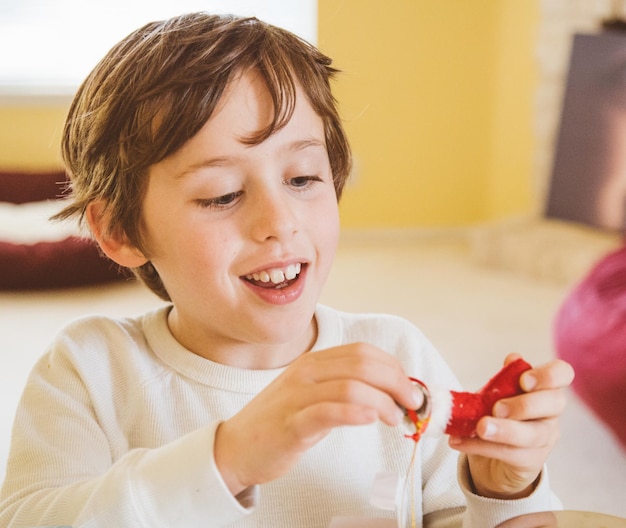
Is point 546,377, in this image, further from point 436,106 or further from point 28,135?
point 28,135

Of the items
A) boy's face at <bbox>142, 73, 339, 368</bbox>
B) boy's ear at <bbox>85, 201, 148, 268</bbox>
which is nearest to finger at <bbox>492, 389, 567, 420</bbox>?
boy's face at <bbox>142, 73, 339, 368</bbox>

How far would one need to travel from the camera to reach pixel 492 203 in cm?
416

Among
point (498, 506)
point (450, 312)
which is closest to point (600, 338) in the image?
point (450, 312)

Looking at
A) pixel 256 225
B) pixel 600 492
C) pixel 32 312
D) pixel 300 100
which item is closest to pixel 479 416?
pixel 256 225

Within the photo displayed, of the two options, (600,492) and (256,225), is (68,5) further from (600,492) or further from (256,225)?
(256,225)

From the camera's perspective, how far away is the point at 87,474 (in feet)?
2.86

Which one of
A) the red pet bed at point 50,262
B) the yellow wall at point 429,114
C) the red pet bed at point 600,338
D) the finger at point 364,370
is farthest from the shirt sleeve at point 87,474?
the yellow wall at point 429,114

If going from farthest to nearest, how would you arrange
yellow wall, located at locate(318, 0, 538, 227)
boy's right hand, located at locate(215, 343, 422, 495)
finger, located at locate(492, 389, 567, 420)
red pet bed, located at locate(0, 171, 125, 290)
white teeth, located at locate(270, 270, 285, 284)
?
yellow wall, located at locate(318, 0, 538, 227) < red pet bed, located at locate(0, 171, 125, 290) < white teeth, located at locate(270, 270, 285, 284) < finger, located at locate(492, 389, 567, 420) < boy's right hand, located at locate(215, 343, 422, 495)

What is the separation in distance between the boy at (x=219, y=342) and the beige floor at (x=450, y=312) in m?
1.02

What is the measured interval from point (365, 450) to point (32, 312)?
2396 millimetres

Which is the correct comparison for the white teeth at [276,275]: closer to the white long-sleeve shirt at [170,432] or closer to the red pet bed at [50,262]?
the white long-sleeve shirt at [170,432]

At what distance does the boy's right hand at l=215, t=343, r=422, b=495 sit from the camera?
0.66m

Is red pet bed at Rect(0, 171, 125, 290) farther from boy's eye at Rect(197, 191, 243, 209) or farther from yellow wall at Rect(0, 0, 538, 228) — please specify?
boy's eye at Rect(197, 191, 243, 209)

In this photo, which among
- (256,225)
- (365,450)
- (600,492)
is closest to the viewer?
(256,225)
